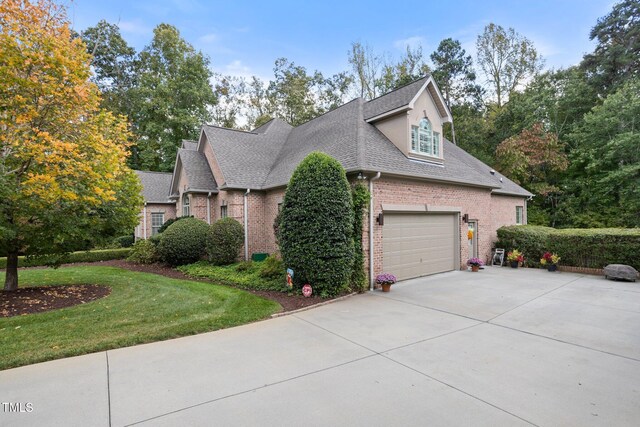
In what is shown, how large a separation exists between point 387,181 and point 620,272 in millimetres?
8162

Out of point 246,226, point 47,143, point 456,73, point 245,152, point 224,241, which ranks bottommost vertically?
point 224,241

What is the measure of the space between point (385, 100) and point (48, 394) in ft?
41.0

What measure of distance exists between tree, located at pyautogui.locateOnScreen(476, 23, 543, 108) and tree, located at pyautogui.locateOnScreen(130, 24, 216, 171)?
2623 cm

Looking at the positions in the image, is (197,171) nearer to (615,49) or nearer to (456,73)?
(456,73)

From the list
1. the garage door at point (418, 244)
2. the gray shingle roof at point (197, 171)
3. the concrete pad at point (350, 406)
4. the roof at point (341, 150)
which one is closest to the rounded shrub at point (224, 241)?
the roof at point (341, 150)

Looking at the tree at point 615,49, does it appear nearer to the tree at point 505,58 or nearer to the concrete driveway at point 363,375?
the tree at point 505,58

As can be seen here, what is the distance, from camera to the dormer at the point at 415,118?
1097 cm

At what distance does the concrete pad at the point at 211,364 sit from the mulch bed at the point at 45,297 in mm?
3826

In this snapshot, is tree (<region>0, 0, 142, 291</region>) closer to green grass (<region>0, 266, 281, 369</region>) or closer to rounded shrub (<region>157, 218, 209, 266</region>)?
green grass (<region>0, 266, 281, 369</region>)

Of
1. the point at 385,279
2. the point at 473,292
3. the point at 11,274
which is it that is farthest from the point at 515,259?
the point at 11,274

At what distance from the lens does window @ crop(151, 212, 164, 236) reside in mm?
21875

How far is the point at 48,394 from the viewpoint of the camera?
11.3 feet

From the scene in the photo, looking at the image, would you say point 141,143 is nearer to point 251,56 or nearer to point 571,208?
point 251,56

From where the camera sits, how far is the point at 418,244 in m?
10.8
